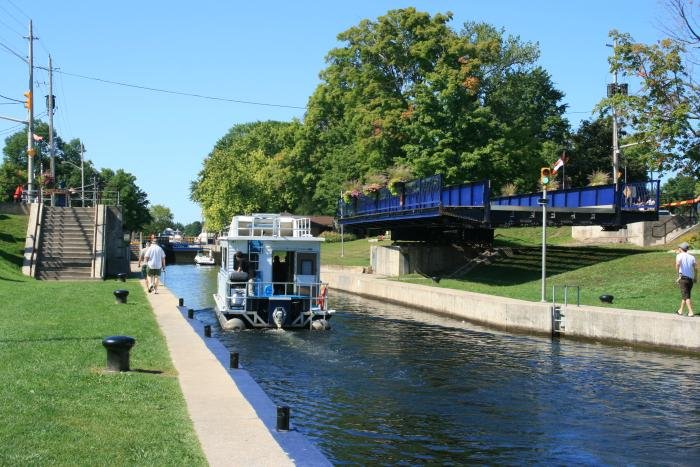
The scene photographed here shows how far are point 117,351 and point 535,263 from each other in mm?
31792

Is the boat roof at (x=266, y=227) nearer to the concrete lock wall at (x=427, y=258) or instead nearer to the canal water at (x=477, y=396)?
the canal water at (x=477, y=396)

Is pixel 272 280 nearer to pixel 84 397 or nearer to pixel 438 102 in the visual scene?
pixel 84 397

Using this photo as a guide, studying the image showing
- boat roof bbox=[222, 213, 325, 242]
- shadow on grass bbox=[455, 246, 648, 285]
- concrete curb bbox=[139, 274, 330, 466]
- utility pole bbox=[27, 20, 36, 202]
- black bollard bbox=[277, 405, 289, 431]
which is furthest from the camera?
utility pole bbox=[27, 20, 36, 202]

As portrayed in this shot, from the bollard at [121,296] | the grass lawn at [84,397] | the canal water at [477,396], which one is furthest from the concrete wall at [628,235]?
the grass lawn at [84,397]

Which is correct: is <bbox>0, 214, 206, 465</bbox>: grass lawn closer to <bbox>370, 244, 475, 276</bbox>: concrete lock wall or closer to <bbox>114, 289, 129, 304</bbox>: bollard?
<bbox>114, 289, 129, 304</bbox>: bollard

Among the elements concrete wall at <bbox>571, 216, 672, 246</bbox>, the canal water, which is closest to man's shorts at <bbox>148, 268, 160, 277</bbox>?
the canal water

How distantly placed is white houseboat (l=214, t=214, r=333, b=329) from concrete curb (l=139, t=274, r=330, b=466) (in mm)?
7576

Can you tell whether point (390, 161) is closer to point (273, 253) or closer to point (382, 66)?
point (382, 66)

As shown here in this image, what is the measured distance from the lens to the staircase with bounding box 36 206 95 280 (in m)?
38.9

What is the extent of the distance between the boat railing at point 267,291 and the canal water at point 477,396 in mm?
1309

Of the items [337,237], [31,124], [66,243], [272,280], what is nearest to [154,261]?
[272,280]

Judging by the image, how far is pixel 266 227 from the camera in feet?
94.5

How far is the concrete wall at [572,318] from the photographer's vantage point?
861 inches

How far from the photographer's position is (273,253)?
91.0 ft
